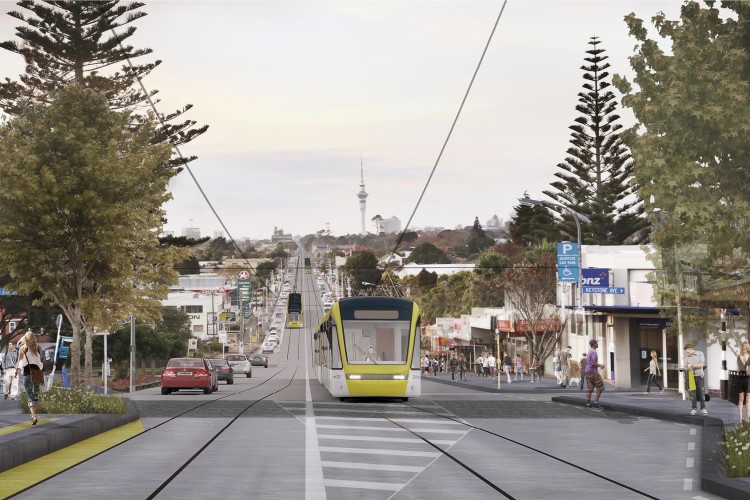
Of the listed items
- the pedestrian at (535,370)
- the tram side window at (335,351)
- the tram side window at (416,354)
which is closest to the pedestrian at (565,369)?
the pedestrian at (535,370)

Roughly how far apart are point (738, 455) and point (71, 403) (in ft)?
51.5

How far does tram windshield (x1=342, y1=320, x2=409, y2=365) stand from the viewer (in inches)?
1302

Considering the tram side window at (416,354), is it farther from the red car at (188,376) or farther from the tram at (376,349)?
the red car at (188,376)

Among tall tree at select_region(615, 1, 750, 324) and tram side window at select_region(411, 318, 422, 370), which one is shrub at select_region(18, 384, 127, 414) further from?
tall tree at select_region(615, 1, 750, 324)

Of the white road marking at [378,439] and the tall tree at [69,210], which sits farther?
the tall tree at [69,210]

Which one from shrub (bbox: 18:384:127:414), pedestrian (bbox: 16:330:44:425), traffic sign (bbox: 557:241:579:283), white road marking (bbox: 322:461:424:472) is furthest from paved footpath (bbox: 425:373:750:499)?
shrub (bbox: 18:384:127:414)

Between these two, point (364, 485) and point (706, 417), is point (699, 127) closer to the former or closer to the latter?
point (706, 417)

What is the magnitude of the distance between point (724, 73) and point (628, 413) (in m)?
8.63

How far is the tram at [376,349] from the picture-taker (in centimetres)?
3297

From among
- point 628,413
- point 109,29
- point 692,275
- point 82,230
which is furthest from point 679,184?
point 109,29

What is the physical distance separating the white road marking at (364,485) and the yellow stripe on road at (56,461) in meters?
3.47

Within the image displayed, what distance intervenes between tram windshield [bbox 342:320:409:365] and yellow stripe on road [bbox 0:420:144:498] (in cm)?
1115

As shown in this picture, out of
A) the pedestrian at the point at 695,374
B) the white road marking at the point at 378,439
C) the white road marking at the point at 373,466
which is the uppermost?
the pedestrian at the point at 695,374

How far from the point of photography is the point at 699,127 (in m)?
28.1
